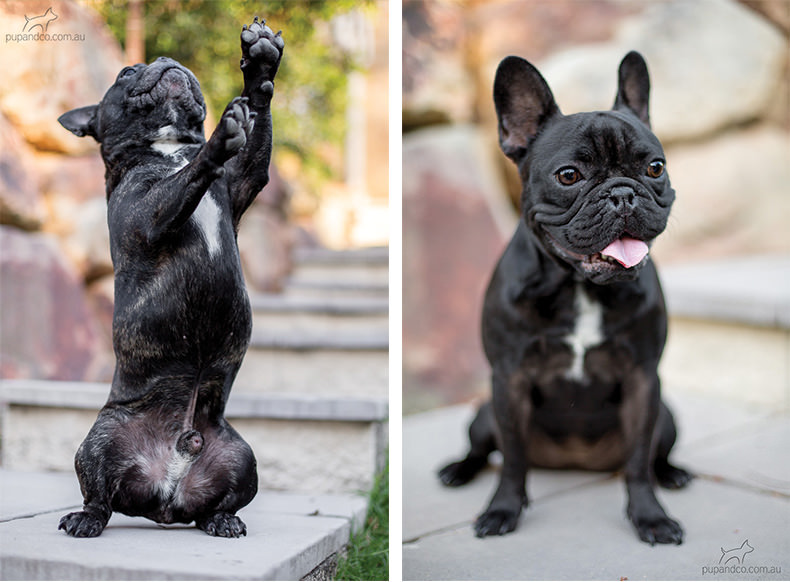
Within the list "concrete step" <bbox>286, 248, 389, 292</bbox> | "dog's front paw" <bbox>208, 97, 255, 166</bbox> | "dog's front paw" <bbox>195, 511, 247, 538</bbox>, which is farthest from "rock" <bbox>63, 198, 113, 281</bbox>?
"dog's front paw" <bbox>208, 97, 255, 166</bbox>

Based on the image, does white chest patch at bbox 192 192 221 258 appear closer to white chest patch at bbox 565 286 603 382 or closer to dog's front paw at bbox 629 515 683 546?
white chest patch at bbox 565 286 603 382

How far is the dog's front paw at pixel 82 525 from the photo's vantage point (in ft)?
4.94

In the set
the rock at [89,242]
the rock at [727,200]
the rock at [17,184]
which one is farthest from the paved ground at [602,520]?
the rock at [727,200]

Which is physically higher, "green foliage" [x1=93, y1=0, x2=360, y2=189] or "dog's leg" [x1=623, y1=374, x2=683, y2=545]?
"green foliage" [x1=93, y1=0, x2=360, y2=189]

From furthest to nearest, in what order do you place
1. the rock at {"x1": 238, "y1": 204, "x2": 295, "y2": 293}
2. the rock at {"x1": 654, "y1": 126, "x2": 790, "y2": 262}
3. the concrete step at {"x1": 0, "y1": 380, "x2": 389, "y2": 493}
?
1. the rock at {"x1": 654, "y1": 126, "x2": 790, "y2": 262}
2. the rock at {"x1": 238, "y1": 204, "x2": 295, "y2": 293}
3. the concrete step at {"x1": 0, "y1": 380, "x2": 389, "y2": 493}

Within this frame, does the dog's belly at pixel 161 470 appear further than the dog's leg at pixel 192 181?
Yes

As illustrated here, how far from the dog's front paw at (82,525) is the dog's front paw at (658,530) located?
1.30 metres

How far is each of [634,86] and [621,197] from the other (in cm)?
48

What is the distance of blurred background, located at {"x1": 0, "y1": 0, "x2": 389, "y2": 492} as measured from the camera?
2260 millimetres

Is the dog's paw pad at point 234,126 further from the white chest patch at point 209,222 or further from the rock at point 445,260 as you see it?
the rock at point 445,260

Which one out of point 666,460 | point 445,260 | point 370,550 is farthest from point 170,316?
point 445,260

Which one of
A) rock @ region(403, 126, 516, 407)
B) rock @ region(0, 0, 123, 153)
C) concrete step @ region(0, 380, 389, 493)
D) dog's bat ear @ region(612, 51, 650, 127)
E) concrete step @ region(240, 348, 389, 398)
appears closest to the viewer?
dog's bat ear @ region(612, 51, 650, 127)

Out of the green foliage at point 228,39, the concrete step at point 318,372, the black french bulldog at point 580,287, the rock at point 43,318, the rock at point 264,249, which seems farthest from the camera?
the rock at point 264,249

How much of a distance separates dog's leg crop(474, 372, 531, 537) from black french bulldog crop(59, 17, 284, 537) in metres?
0.71
